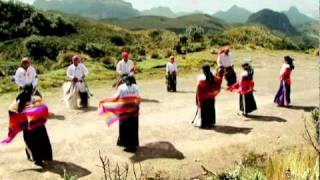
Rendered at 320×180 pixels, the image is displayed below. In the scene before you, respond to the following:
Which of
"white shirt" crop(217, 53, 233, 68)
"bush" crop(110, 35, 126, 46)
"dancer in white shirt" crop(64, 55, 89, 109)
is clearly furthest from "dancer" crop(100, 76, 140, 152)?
"bush" crop(110, 35, 126, 46)

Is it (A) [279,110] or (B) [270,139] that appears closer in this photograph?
(B) [270,139]

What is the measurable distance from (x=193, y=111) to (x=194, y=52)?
1782 centimetres

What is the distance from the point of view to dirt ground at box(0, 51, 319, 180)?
1162cm

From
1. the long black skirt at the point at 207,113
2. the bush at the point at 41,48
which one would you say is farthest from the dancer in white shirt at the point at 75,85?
the bush at the point at 41,48

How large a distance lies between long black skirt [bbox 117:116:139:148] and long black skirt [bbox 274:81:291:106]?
6238 mm

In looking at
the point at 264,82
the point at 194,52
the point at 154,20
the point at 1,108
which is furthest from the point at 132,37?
the point at 154,20

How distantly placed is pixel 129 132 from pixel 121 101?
690 millimetres

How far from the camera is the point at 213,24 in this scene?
180m

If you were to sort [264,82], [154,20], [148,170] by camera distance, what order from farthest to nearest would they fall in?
[154,20] → [264,82] → [148,170]

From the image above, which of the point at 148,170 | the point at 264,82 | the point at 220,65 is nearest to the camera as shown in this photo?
the point at 148,170

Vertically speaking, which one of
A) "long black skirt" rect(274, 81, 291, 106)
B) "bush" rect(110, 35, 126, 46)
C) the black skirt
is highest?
"bush" rect(110, 35, 126, 46)

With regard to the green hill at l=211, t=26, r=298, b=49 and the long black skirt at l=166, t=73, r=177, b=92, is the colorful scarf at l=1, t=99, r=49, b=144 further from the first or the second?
the green hill at l=211, t=26, r=298, b=49

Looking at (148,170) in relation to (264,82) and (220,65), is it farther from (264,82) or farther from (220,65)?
(264,82)

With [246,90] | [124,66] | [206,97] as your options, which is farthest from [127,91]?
[124,66]
